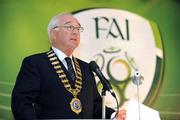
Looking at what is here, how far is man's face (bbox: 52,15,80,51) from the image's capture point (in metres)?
2.72

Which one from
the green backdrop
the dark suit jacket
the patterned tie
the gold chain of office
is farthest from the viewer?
the green backdrop

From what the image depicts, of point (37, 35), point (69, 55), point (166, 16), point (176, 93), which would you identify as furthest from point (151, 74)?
point (69, 55)

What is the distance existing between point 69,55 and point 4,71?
1.25 meters

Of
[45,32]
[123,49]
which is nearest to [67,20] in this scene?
[45,32]

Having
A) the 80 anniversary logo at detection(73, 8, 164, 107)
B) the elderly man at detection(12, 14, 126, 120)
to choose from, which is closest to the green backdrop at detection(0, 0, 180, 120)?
the 80 anniversary logo at detection(73, 8, 164, 107)

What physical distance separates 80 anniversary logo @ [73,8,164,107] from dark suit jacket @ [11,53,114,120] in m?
1.34

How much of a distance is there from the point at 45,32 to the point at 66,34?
49.6 inches

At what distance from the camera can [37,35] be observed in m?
3.96

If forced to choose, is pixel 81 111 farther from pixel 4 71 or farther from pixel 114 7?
pixel 114 7

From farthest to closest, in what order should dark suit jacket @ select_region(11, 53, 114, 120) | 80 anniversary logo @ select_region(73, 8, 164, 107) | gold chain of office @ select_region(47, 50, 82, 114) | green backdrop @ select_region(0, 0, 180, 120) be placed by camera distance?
80 anniversary logo @ select_region(73, 8, 164, 107) < green backdrop @ select_region(0, 0, 180, 120) < gold chain of office @ select_region(47, 50, 82, 114) < dark suit jacket @ select_region(11, 53, 114, 120)

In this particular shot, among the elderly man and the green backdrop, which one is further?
the green backdrop

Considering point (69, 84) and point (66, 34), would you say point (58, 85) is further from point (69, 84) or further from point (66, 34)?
point (66, 34)

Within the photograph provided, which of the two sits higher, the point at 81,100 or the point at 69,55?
the point at 69,55

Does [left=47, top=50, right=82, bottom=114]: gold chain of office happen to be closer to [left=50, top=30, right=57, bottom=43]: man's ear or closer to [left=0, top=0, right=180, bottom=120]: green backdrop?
[left=50, top=30, right=57, bottom=43]: man's ear
